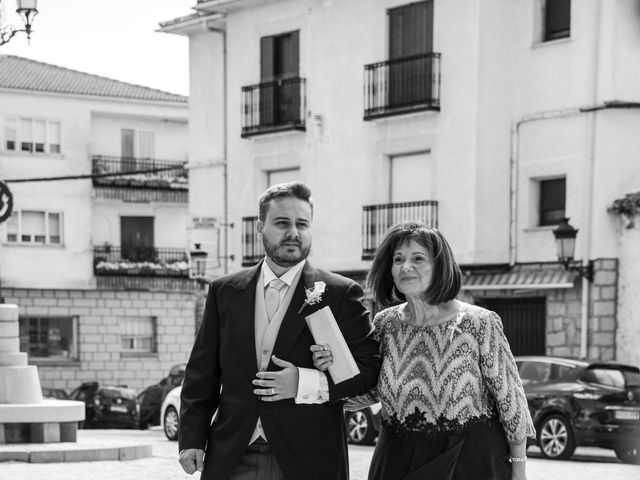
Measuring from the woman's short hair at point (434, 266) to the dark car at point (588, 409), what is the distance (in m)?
13.5

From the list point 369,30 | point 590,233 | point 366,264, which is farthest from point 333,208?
point 590,233

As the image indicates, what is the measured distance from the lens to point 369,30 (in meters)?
29.9

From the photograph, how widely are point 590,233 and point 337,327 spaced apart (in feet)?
66.9

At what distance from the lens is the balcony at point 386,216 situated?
2812 cm

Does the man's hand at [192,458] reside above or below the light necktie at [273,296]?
below

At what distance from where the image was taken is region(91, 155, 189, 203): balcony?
4669cm

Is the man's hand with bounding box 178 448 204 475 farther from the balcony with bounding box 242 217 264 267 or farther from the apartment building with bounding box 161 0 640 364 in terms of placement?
the balcony with bounding box 242 217 264 267

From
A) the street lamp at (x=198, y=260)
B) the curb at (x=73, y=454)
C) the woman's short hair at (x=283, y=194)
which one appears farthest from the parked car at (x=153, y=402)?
the woman's short hair at (x=283, y=194)

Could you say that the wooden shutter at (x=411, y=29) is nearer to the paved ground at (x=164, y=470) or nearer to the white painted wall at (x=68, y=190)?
the paved ground at (x=164, y=470)

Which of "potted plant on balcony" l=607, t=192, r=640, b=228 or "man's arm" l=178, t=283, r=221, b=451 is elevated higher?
"potted plant on balcony" l=607, t=192, r=640, b=228

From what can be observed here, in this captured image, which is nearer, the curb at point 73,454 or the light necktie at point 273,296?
the light necktie at point 273,296

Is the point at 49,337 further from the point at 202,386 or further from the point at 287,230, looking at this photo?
the point at 287,230

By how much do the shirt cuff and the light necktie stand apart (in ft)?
1.13

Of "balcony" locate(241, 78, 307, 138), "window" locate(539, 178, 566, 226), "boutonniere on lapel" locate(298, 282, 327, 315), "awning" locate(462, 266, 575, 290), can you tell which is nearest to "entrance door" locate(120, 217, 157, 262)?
"balcony" locate(241, 78, 307, 138)
